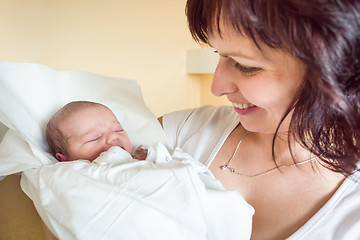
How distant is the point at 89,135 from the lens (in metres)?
1.10

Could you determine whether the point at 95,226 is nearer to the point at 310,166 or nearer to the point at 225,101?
the point at 310,166

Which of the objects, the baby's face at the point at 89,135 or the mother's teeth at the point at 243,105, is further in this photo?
the baby's face at the point at 89,135

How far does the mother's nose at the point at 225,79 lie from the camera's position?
845 mm

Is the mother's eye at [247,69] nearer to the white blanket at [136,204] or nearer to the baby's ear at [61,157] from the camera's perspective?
the white blanket at [136,204]

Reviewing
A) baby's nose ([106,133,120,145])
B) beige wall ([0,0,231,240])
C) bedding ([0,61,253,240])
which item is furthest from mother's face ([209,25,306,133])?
beige wall ([0,0,231,240])

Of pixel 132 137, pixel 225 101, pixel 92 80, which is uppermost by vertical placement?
pixel 92 80

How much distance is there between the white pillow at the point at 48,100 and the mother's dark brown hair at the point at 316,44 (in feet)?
2.12

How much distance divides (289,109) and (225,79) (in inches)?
7.7

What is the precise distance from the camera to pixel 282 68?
0.70 meters

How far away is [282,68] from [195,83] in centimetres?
188

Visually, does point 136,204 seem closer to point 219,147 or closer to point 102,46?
point 219,147

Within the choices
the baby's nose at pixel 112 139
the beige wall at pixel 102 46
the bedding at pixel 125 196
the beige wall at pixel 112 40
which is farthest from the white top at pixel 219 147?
the beige wall at pixel 112 40

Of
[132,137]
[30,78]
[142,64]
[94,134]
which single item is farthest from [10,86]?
[142,64]

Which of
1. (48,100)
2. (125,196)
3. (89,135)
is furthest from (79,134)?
(125,196)
